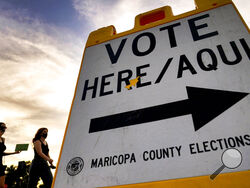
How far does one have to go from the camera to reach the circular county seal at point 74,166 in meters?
1.04

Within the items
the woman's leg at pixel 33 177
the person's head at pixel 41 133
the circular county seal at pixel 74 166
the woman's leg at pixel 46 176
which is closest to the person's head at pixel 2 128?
the person's head at pixel 41 133

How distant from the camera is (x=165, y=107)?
3.54ft

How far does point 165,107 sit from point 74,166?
2.25ft

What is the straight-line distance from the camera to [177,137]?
95 cm

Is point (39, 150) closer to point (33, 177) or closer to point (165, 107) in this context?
point (33, 177)

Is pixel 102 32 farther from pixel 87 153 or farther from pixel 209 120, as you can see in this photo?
pixel 209 120

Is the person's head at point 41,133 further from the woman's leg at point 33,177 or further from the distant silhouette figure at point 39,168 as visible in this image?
the woman's leg at point 33,177

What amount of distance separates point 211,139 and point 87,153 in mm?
744

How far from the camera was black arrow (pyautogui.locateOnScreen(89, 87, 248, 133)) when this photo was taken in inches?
37.6

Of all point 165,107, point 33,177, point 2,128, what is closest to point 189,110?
point 165,107

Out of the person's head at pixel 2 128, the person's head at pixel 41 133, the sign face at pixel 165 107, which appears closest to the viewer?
the sign face at pixel 165 107

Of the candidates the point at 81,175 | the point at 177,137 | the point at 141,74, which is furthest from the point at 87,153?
the point at 141,74

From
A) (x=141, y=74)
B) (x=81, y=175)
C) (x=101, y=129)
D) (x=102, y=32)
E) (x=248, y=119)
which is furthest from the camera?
(x=102, y=32)

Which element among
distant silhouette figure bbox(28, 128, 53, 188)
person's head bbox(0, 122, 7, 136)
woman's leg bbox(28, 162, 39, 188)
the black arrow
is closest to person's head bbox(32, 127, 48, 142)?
distant silhouette figure bbox(28, 128, 53, 188)
